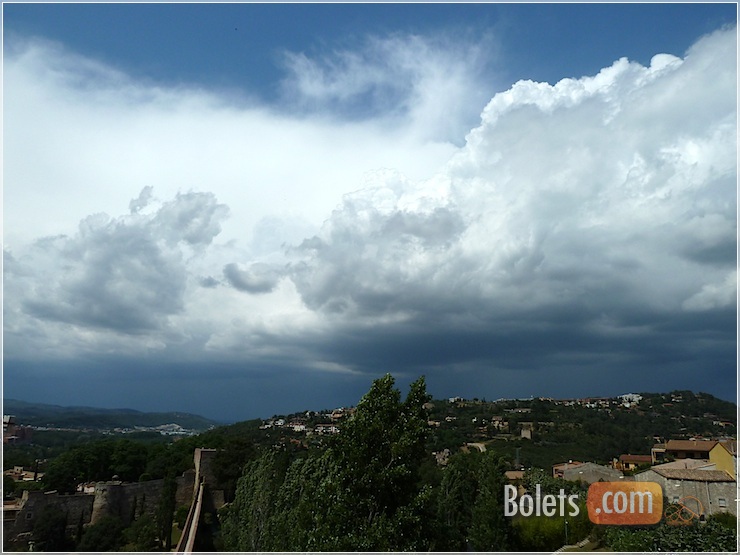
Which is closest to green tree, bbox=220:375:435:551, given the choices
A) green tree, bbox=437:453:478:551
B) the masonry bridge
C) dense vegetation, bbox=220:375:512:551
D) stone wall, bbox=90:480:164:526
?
dense vegetation, bbox=220:375:512:551

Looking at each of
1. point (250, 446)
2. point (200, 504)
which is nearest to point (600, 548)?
point (200, 504)

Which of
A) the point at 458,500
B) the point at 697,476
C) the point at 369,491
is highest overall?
the point at 369,491

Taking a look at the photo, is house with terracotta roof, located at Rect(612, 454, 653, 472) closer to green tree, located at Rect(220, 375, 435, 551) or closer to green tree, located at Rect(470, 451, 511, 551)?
green tree, located at Rect(470, 451, 511, 551)

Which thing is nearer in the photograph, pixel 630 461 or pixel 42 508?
pixel 42 508

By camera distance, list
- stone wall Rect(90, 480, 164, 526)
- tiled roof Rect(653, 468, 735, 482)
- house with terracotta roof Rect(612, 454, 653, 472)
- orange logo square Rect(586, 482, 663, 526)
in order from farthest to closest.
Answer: house with terracotta roof Rect(612, 454, 653, 472) < stone wall Rect(90, 480, 164, 526) < tiled roof Rect(653, 468, 735, 482) < orange logo square Rect(586, 482, 663, 526)

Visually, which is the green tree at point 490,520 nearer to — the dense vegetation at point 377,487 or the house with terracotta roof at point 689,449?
the dense vegetation at point 377,487

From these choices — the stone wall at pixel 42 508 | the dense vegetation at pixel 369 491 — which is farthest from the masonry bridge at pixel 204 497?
the stone wall at pixel 42 508

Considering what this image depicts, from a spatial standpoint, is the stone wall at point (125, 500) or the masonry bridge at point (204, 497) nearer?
the masonry bridge at point (204, 497)

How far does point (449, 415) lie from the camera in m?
95.9


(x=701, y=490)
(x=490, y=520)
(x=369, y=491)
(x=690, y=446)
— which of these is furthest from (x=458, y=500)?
(x=690, y=446)

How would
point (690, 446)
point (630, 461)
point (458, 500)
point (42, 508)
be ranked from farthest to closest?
point (630, 461)
point (690, 446)
point (42, 508)
point (458, 500)

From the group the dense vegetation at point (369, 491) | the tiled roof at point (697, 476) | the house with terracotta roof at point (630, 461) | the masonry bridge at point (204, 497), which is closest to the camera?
the dense vegetation at point (369, 491)

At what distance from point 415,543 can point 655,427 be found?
Answer: 73899mm

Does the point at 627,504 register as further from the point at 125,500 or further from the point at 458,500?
the point at 125,500
